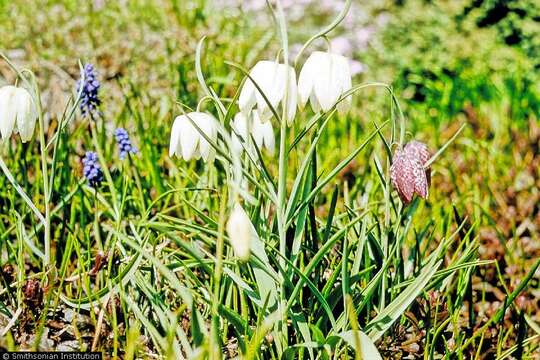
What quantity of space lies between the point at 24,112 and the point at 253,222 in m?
0.50

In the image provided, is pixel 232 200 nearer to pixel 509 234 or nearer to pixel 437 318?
pixel 437 318

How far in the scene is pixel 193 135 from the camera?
1.33m

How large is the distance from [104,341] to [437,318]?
0.69 metres

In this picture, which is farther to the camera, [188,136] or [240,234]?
[188,136]

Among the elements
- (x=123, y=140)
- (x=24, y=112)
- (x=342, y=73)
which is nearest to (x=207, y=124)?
(x=342, y=73)

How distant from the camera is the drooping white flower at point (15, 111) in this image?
1.36 metres

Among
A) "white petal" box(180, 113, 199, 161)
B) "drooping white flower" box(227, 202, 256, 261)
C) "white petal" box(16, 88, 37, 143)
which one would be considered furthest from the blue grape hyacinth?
"drooping white flower" box(227, 202, 256, 261)

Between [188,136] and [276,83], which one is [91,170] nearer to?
[188,136]

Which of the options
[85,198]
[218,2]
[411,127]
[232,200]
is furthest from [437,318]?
[218,2]

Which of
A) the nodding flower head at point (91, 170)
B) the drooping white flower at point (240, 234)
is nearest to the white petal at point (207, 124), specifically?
the drooping white flower at point (240, 234)

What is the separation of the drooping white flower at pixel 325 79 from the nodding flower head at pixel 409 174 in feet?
0.69

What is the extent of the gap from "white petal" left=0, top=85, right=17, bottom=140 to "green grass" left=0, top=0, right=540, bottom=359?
0.26 ft

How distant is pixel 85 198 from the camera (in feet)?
6.86

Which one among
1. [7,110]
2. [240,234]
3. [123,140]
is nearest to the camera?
[240,234]
